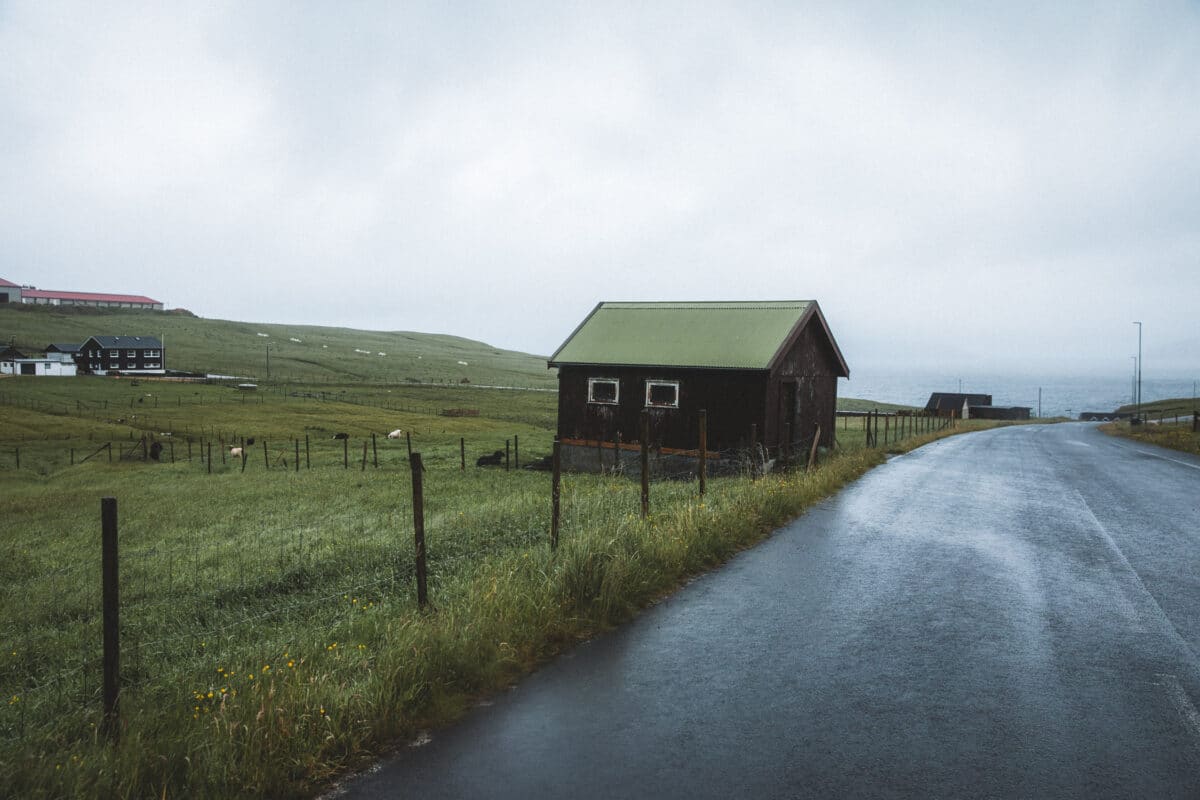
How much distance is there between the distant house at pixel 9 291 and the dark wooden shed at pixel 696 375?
206m

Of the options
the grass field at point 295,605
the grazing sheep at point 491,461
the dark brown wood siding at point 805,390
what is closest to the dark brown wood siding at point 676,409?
the dark brown wood siding at point 805,390

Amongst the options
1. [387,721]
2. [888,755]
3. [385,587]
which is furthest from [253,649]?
[888,755]

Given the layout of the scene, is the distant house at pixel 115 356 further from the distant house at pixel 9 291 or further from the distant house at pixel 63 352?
the distant house at pixel 9 291

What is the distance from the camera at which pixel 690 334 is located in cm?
2694

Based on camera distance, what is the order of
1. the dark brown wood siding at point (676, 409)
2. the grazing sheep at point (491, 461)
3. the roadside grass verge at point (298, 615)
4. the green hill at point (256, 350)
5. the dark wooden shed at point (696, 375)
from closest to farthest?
1. the roadside grass verge at point (298, 615)
2. the dark brown wood siding at point (676, 409)
3. the dark wooden shed at point (696, 375)
4. the grazing sheep at point (491, 461)
5. the green hill at point (256, 350)

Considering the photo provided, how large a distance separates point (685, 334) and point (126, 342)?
350ft

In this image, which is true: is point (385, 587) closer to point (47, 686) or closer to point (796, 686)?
point (47, 686)

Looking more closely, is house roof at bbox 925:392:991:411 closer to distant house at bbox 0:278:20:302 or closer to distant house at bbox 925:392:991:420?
distant house at bbox 925:392:991:420

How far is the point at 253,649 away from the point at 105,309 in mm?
218774

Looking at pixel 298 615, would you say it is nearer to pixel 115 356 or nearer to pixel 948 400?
pixel 115 356

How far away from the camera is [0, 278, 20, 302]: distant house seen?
176 m

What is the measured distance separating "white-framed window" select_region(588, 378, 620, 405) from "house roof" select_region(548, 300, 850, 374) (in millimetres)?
688

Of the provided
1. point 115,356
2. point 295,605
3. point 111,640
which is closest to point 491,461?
point 295,605

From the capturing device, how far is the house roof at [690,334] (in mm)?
24769
